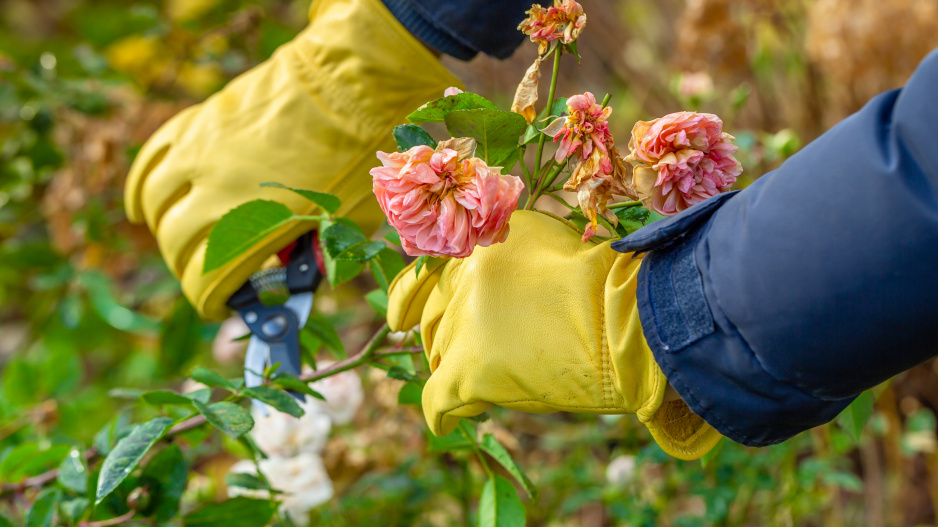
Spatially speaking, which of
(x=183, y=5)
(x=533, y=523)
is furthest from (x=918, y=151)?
(x=183, y=5)

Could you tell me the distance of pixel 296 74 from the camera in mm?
794

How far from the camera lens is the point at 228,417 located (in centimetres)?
58

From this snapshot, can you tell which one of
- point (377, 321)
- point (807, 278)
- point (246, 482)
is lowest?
point (377, 321)

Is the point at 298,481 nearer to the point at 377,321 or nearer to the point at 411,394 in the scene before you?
the point at 411,394

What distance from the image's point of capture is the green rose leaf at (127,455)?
556 millimetres

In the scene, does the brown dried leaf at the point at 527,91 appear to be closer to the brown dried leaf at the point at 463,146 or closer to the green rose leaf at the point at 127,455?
the brown dried leaf at the point at 463,146

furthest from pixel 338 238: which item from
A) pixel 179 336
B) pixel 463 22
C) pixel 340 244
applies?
pixel 179 336

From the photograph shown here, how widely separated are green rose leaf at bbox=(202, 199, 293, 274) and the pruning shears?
0.12 metres

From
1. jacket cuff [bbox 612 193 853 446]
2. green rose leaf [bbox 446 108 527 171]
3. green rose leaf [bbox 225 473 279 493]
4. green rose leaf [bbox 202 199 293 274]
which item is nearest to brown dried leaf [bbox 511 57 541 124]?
green rose leaf [bbox 446 108 527 171]

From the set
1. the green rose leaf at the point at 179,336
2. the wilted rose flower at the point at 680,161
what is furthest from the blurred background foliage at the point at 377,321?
the wilted rose flower at the point at 680,161

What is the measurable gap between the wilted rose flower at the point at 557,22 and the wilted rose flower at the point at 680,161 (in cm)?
8

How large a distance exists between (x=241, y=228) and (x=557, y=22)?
343 mm

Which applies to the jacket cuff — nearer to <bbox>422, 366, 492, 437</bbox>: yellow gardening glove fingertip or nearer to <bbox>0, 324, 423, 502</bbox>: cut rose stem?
<bbox>422, 366, 492, 437</bbox>: yellow gardening glove fingertip

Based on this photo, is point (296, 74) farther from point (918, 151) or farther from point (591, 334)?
point (918, 151)
